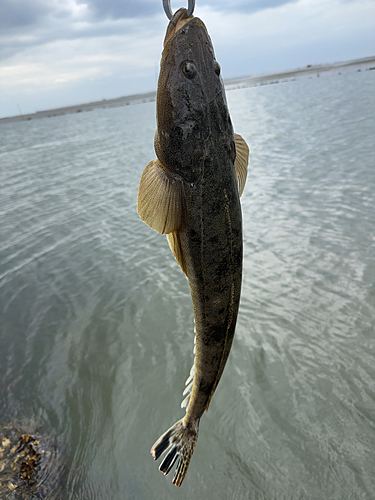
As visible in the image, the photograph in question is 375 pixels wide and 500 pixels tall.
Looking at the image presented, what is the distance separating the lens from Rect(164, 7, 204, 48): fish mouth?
152 centimetres

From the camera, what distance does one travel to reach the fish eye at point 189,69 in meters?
1.53

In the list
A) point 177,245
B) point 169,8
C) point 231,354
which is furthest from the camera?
point 231,354

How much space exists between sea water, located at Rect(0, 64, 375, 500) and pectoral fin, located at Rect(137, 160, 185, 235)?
3.32 meters

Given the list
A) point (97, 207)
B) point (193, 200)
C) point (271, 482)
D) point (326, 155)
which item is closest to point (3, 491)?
point (271, 482)

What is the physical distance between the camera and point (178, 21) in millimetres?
1546

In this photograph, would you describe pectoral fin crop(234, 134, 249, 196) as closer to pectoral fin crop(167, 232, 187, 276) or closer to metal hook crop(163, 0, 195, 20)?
pectoral fin crop(167, 232, 187, 276)

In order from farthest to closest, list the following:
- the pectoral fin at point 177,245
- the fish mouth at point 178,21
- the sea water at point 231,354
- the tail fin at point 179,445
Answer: the sea water at point 231,354 → the tail fin at point 179,445 → the pectoral fin at point 177,245 → the fish mouth at point 178,21

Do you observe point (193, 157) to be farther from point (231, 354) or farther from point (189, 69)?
point (231, 354)

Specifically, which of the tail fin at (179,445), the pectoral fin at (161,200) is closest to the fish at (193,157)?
the pectoral fin at (161,200)

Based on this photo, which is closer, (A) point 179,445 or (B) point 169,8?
(B) point 169,8

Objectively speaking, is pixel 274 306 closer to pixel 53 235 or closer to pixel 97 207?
pixel 53 235

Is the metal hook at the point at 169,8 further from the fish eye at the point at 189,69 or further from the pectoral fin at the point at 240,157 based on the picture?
the pectoral fin at the point at 240,157

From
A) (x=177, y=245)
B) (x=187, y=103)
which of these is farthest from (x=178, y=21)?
(x=177, y=245)

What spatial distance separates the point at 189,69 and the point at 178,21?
0.72ft
